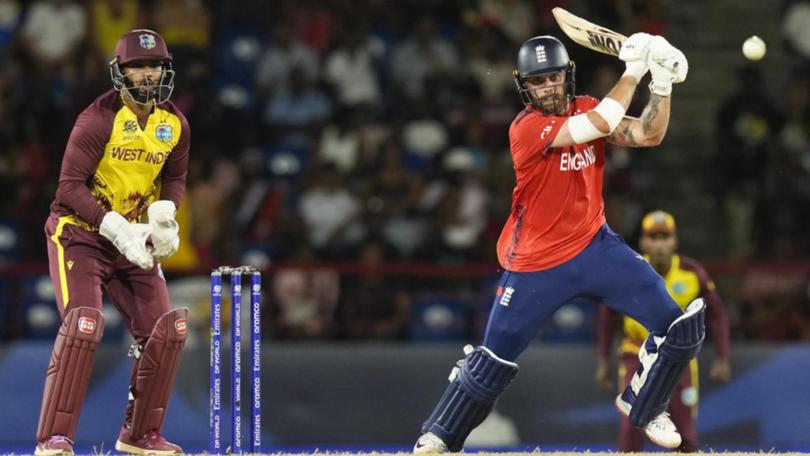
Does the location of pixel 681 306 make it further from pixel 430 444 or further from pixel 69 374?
pixel 69 374

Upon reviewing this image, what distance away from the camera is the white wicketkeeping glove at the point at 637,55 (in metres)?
7.72

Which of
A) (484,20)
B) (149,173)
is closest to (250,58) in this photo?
(484,20)

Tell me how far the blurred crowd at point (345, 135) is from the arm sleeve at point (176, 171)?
4.13 m

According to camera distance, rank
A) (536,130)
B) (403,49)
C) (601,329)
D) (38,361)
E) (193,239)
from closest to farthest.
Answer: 1. (536,130)
2. (601,329)
3. (38,361)
4. (193,239)
5. (403,49)

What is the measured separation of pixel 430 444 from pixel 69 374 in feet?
6.13

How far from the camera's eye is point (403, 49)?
49.6 ft

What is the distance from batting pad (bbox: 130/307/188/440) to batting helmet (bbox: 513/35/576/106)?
2131 millimetres

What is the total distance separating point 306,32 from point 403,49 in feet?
3.29

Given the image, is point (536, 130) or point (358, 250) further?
point (358, 250)

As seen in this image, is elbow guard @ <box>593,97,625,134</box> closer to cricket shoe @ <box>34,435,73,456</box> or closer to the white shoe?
the white shoe

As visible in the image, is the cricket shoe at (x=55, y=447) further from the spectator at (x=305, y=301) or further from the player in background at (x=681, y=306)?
the spectator at (x=305, y=301)

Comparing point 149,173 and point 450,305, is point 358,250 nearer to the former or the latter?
point 450,305

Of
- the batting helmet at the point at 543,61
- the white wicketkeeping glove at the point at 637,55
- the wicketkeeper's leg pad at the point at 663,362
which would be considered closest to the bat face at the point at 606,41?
the white wicketkeeping glove at the point at 637,55

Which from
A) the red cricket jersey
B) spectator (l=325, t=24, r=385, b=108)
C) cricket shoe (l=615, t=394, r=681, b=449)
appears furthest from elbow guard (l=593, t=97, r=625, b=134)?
spectator (l=325, t=24, r=385, b=108)
